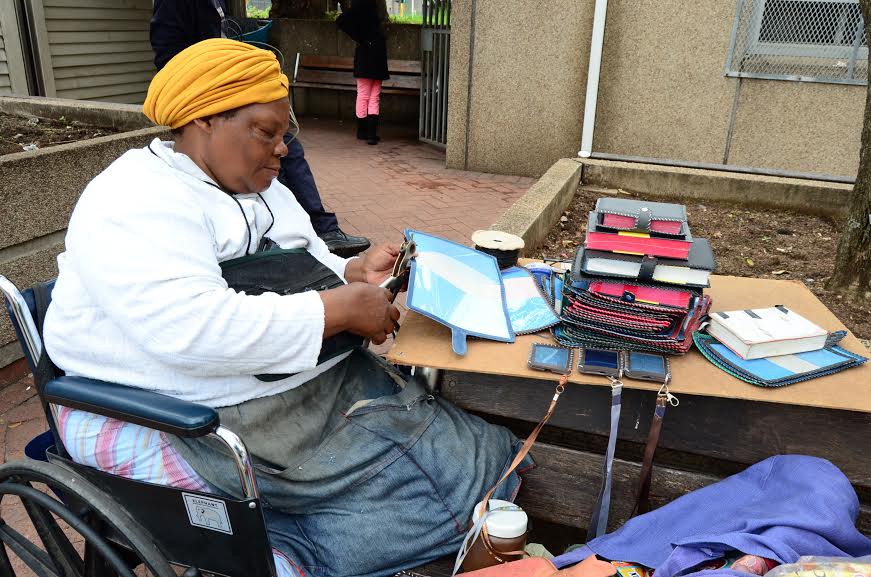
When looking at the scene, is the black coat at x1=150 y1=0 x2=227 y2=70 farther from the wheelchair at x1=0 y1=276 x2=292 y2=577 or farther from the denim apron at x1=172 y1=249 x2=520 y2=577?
the denim apron at x1=172 y1=249 x2=520 y2=577

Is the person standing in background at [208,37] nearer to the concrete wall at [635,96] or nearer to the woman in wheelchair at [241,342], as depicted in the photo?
the woman in wheelchair at [241,342]

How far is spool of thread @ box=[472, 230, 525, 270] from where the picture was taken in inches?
85.1

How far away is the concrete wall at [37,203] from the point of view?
281 centimetres

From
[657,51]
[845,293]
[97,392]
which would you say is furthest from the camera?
[657,51]

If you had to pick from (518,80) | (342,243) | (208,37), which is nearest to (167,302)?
(342,243)

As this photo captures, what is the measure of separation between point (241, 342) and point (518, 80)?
5.64m

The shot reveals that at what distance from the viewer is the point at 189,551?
1.40 meters

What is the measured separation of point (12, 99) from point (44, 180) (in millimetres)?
2648

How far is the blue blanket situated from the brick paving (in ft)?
6.61

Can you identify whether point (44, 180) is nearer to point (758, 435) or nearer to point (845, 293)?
point (758, 435)

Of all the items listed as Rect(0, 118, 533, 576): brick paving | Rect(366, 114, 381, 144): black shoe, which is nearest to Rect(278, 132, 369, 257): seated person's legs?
A: Rect(0, 118, 533, 576): brick paving

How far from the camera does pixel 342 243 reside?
3.88 meters

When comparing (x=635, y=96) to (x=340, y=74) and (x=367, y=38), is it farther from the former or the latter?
(x=340, y=74)

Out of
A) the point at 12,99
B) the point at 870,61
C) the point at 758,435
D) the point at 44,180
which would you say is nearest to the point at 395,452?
the point at 758,435
